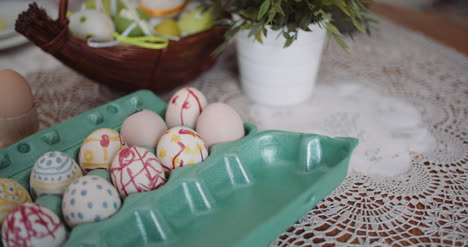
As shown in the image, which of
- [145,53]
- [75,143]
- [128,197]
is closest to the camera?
[128,197]

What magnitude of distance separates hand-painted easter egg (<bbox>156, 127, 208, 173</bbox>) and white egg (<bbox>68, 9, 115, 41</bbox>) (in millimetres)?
327

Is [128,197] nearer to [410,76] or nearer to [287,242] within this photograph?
[287,242]

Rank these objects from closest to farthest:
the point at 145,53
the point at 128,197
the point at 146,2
Result: the point at 128,197, the point at 145,53, the point at 146,2

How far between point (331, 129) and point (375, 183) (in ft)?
0.57

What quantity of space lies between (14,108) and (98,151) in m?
0.20

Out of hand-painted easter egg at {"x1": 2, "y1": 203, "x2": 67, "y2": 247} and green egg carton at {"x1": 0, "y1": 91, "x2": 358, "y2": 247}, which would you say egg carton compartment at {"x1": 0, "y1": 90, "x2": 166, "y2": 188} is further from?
hand-painted easter egg at {"x1": 2, "y1": 203, "x2": 67, "y2": 247}

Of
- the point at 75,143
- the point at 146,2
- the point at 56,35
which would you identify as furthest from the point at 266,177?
the point at 146,2

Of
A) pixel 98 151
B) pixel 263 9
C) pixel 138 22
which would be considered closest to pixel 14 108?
pixel 98 151

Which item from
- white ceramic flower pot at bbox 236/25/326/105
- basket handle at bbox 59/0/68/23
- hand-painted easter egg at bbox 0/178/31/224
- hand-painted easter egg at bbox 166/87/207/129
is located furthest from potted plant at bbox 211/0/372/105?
hand-painted easter egg at bbox 0/178/31/224

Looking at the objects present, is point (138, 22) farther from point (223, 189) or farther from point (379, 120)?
point (379, 120)

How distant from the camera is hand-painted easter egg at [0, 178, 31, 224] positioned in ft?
1.51

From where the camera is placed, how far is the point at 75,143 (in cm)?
61

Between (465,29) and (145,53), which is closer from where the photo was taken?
(145,53)

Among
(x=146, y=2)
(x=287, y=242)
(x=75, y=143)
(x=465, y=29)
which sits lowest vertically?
(x=287, y=242)
